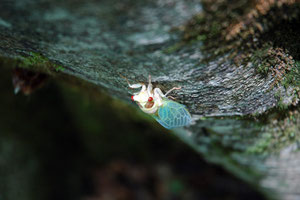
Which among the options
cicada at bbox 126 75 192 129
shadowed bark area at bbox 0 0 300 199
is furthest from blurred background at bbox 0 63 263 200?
shadowed bark area at bbox 0 0 300 199

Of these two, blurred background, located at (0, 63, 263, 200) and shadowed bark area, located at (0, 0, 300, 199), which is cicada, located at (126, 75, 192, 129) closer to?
shadowed bark area, located at (0, 0, 300, 199)

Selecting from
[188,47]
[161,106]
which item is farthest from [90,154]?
[188,47]

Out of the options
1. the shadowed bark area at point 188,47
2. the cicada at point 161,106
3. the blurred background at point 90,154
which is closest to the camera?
the shadowed bark area at point 188,47

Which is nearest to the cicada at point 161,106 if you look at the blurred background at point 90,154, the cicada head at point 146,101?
the cicada head at point 146,101

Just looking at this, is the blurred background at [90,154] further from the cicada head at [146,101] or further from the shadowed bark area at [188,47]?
the shadowed bark area at [188,47]

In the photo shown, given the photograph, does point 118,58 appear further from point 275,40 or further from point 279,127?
point 279,127

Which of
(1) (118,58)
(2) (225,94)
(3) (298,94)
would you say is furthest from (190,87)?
(3) (298,94)
